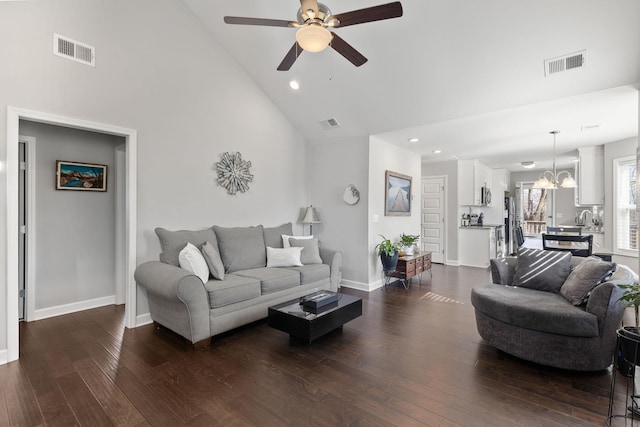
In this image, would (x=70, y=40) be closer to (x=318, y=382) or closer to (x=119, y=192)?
(x=119, y=192)

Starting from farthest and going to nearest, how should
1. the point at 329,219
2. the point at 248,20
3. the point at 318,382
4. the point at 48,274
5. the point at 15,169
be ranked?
the point at 329,219, the point at 48,274, the point at 15,169, the point at 248,20, the point at 318,382

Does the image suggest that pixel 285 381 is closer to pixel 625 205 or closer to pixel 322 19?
pixel 322 19

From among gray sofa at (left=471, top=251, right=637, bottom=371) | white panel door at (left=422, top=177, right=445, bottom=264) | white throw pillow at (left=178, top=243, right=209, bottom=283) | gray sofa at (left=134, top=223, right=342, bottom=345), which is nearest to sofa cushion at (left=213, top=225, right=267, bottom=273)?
gray sofa at (left=134, top=223, right=342, bottom=345)

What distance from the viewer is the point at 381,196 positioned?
5.31 meters

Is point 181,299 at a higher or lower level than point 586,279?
lower

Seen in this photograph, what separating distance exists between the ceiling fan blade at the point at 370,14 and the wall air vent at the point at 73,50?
8.57ft

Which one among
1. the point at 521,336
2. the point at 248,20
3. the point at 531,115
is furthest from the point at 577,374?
the point at 248,20

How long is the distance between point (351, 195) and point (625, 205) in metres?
4.48

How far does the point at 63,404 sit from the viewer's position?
6.76ft

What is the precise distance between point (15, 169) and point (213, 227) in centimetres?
198

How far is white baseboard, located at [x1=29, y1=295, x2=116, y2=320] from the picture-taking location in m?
3.67

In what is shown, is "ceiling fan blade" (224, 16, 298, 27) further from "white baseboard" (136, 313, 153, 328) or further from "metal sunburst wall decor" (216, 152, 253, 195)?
"white baseboard" (136, 313, 153, 328)

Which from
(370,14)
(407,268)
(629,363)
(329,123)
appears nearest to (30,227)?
(329,123)

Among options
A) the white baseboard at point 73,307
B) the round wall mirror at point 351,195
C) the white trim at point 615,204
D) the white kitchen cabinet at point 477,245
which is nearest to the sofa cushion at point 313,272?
the round wall mirror at point 351,195
